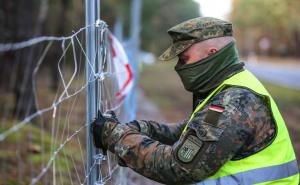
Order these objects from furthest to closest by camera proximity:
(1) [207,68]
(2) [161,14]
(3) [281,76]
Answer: (2) [161,14], (3) [281,76], (1) [207,68]

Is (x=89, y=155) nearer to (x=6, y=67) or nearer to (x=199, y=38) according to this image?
(x=199, y=38)

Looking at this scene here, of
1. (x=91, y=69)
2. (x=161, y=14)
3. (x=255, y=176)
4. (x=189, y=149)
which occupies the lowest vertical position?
(x=161, y=14)

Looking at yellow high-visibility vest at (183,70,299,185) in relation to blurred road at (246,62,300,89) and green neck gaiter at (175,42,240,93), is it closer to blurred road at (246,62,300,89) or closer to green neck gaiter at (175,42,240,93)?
green neck gaiter at (175,42,240,93)

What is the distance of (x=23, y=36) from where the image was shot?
10453mm

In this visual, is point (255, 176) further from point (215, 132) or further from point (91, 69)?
point (91, 69)

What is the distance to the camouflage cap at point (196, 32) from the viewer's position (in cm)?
270

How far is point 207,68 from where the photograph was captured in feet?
8.89

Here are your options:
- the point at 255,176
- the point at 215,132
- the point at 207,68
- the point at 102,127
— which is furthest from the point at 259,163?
the point at 102,127

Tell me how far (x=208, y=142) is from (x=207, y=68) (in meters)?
0.41

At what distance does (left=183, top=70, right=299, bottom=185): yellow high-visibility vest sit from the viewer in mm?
2600

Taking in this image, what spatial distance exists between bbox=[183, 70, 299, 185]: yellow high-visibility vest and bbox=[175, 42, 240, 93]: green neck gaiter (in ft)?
0.23

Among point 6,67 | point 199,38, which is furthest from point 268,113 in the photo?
point 6,67

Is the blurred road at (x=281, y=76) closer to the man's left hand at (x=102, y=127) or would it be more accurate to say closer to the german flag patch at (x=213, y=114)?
the man's left hand at (x=102, y=127)

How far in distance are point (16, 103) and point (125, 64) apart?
21.3ft
